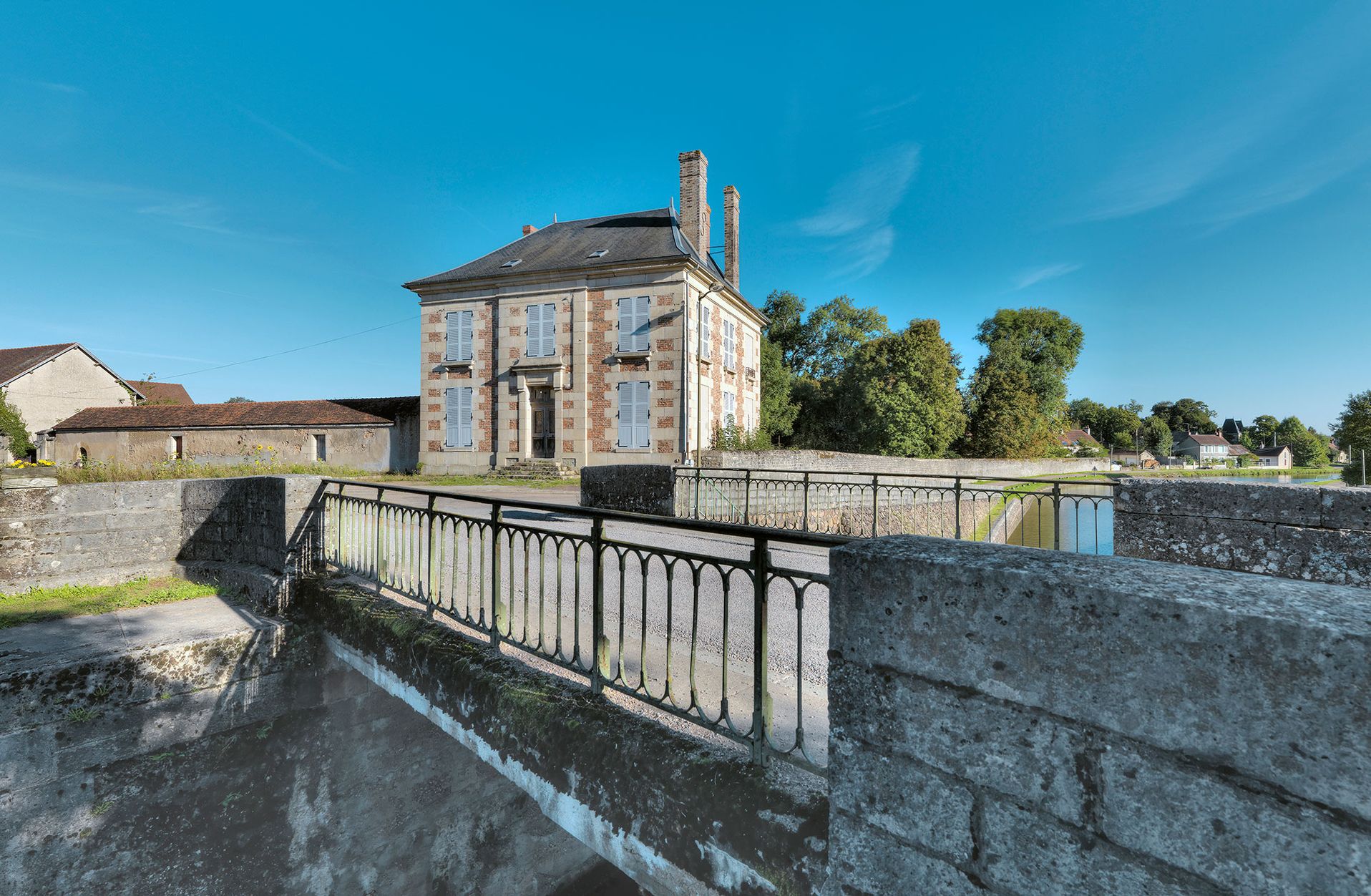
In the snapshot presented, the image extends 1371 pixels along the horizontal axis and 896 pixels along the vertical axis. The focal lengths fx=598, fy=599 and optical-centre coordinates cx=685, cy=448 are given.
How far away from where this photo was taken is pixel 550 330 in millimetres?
22141

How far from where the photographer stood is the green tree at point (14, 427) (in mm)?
27328

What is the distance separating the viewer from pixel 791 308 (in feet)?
124

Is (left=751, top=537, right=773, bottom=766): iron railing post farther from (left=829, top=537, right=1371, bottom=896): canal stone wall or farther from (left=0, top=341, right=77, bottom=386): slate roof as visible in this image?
(left=0, top=341, right=77, bottom=386): slate roof

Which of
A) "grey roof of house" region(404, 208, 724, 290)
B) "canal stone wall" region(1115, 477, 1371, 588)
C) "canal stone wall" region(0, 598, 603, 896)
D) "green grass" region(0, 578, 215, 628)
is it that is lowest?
"canal stone wall" region(0, 598, 603, 896)

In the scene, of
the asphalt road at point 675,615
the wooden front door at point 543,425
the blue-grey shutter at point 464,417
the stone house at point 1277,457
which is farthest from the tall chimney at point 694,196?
the stone house at point 1277,457

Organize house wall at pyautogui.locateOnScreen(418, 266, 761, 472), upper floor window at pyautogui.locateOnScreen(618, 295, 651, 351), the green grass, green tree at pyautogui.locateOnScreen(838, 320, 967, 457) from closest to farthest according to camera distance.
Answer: the green grass, house wall at pyautogui.locateOnScreen(418, 266, 761, 472), upper floor window at pyautogui.locateOnScreen(618, 295, 651, 351), green tree at pyautogui.locateOnScreen(838, 320, 967, 457)

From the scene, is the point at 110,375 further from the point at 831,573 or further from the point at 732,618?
the point at 831,573

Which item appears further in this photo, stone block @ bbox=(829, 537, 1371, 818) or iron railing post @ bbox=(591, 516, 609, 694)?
iron railing post @ bbox=(591, 516, 609, 694)

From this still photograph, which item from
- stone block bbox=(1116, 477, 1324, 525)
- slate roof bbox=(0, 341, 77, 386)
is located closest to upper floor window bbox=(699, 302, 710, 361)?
stone block bbox=(1116, 477, 1324, 525)

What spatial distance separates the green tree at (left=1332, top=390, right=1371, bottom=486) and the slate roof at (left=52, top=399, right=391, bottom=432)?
42.8 meters

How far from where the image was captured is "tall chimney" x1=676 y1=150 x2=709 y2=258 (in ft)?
75.7

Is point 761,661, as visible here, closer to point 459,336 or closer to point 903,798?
point 903,798

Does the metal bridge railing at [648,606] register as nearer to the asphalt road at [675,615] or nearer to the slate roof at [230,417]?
the asphalt road at [675,615]

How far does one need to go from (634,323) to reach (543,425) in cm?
535
